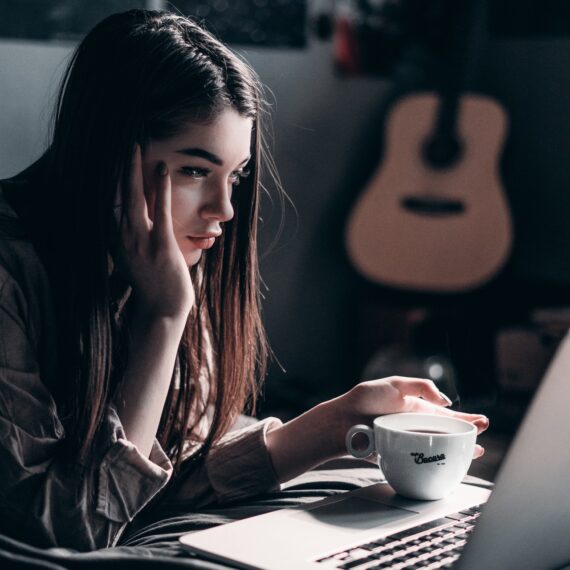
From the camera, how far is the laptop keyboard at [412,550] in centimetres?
69

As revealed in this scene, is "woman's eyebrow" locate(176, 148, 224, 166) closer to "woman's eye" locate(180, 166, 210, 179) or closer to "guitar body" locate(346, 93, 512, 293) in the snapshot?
"woman's eye" locate(180, 166, 210, 179)

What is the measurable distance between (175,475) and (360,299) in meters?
2.00

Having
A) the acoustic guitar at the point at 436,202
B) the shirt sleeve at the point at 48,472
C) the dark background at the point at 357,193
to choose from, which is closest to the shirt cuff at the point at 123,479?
the shirt sleeve at the point at 48,472

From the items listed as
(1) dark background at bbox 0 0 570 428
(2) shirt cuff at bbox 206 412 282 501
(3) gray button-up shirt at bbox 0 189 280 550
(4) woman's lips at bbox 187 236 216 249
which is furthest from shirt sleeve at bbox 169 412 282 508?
(1) dark background at bbox 0 0 570 428

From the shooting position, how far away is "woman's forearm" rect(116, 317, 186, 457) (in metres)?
0.91

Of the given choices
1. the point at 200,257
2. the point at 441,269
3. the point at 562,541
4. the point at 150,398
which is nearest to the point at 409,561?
the point at 562,541

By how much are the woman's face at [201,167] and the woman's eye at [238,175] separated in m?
0.03

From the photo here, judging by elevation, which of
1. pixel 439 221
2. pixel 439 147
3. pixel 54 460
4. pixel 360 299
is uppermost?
pixel 54 460

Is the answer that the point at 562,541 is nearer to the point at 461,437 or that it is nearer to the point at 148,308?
the point at 461,437

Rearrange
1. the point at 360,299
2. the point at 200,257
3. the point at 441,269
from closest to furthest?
the point at 200,257
the point at 441,269
the point at 360,299

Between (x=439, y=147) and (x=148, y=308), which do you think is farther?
(x=439, y=147)

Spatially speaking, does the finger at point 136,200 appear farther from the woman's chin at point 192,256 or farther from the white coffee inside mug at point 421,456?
the white coffee inside mug at point 421,456

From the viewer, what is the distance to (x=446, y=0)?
117 inches

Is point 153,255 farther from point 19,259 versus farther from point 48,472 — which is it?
point 48,472
